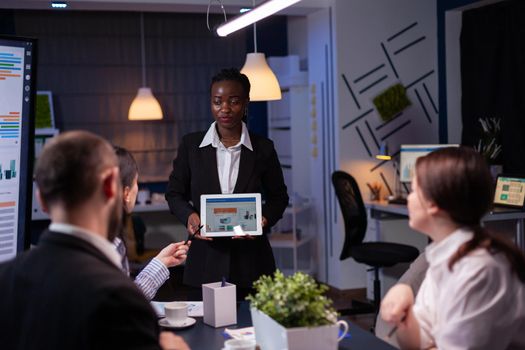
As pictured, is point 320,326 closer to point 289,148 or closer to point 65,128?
point 289,148

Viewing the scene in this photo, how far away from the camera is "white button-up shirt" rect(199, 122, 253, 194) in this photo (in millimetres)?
3295

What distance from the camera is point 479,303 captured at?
1765mm

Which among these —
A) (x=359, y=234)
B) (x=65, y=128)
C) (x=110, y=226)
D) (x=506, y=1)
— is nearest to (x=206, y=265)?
(x=110, y=226)

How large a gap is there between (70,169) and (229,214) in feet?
5.36

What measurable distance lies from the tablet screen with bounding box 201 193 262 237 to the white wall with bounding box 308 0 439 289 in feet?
10.7

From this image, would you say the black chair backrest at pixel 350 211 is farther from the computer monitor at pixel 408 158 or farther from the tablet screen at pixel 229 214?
the tablet screen at pixel 229 214

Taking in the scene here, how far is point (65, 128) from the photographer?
24.3ft

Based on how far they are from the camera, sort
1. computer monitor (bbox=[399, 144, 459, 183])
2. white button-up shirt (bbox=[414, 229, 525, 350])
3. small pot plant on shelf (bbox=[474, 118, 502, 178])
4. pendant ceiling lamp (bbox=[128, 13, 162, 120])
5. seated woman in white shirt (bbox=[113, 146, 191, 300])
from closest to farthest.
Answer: white button-up shirt (bbox=[414, 229, 525, 350])
seated woman in white shirt (bbox=[113, 146, 191, 300])
small pot plant on shelf (bbox=[474, 118, 502, 178])
computer monitor (bbox=[399, 144, 459, 183])
pendant ceiling lamp (bbox=[128, 13, 162, 120])

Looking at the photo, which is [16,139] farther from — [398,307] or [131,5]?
[131,5]

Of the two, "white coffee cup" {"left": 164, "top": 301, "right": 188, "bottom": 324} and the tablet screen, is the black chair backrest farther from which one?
"white coffee cup" {"left": 164, "top": 301, "right": 188, "bottom": 324}

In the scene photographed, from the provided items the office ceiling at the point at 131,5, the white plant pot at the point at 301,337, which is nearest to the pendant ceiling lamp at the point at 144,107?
the office ceiling at the point at 131,5

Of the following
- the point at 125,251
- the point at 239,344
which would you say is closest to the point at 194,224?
the point at 125,251

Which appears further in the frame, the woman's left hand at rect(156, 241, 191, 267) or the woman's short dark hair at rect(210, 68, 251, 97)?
the woman's short dark hair at rect(210, 68, 251, 97)

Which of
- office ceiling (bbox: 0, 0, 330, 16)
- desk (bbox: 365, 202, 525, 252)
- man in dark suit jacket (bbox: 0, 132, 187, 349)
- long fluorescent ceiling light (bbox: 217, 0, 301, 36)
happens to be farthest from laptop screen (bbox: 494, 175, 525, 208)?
man in dark suit jacket (bbox: 0, 132, 187, 349)
